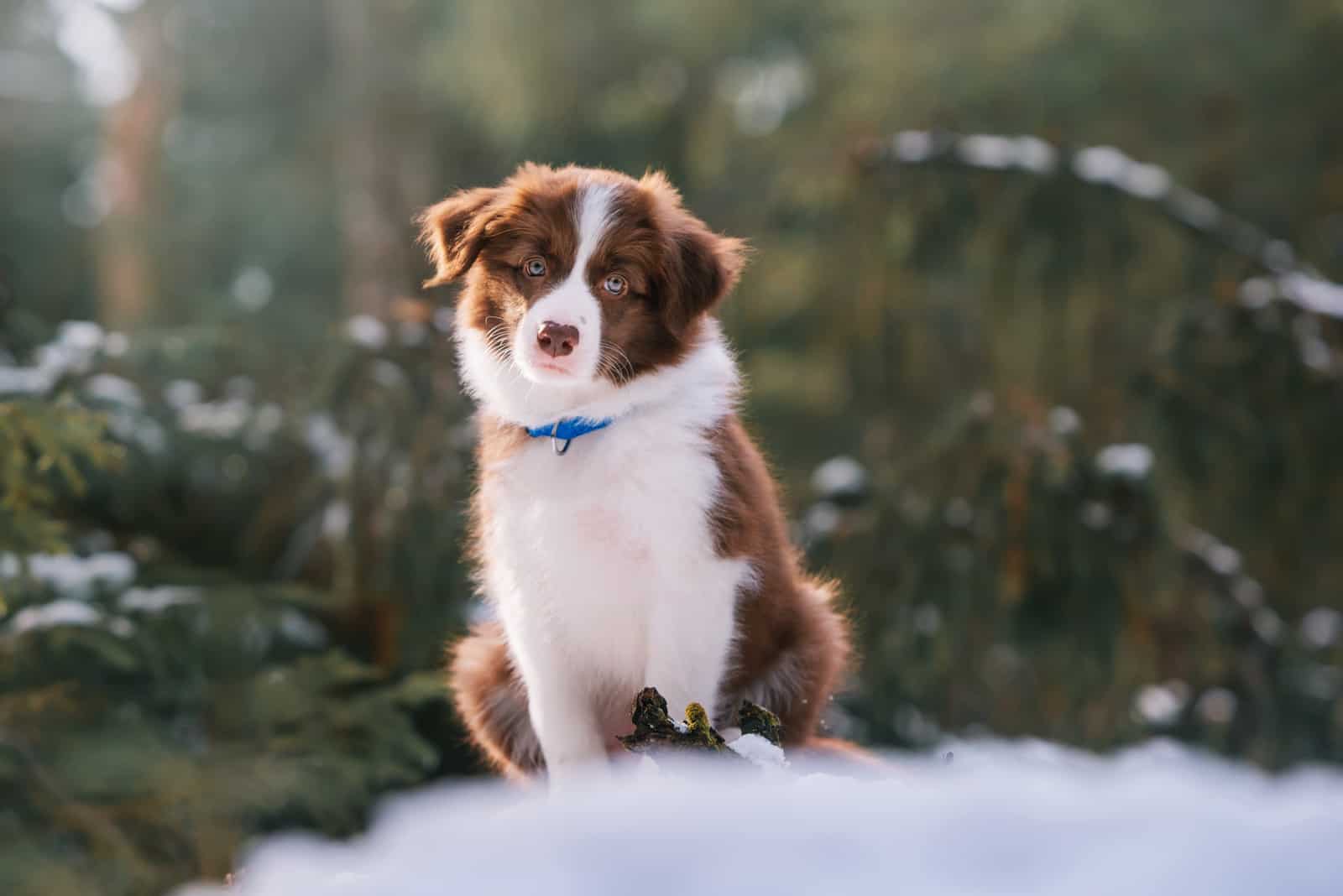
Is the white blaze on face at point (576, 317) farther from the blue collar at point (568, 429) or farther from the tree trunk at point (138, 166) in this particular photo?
the tree trunk at point (138, 166)

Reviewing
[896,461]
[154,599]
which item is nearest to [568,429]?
[154,599]

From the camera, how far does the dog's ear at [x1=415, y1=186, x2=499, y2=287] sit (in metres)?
2.88

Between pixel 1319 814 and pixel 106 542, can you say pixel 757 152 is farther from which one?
pixel 1319 814

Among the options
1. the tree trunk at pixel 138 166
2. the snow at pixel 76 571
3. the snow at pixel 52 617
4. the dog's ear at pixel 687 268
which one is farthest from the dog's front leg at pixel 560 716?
the tree trunk at pixel 138 166

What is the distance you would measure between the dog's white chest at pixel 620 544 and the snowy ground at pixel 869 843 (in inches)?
38.7

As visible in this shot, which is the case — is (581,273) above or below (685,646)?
above

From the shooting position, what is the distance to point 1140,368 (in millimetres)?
6375

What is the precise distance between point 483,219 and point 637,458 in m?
0.64

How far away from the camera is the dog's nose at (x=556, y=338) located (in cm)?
259

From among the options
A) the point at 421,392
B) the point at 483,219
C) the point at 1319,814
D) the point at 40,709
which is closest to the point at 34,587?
the point at 40,709

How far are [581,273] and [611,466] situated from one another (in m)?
0.43

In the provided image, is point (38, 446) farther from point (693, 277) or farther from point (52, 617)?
point (693, 277)

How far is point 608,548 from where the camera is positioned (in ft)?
9.18

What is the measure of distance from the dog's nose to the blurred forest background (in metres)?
1.71
